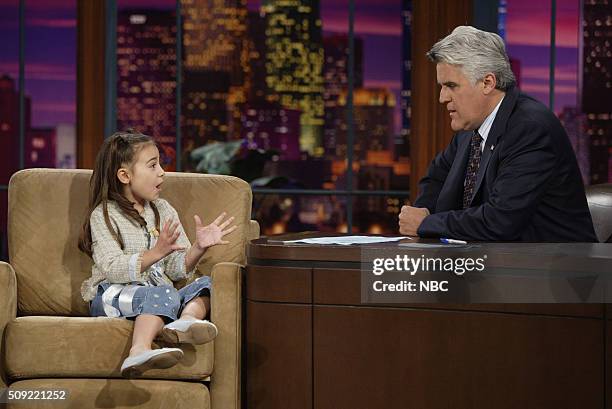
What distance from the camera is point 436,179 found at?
355 cm

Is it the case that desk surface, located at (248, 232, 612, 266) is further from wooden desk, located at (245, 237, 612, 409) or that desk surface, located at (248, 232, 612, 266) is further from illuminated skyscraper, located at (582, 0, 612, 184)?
illuminated skyscraper, located at (582, 0, 612, 184)

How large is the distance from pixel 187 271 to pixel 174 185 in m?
0.37

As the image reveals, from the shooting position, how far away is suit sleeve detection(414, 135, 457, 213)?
3.52 metres

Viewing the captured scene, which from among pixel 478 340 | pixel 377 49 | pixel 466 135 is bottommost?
pixel 478 340

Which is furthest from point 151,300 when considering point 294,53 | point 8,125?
point 8,125

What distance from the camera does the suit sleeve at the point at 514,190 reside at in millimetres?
3004

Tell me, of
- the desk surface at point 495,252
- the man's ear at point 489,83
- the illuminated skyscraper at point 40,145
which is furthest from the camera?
the illuminated skyscraper at point 40,145

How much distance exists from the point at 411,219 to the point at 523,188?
41cm

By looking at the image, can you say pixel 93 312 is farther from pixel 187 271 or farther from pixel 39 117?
pixel 39 117

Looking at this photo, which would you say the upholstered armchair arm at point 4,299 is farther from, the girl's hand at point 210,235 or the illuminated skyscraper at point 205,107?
the illuminated skyscraper at point 205,107

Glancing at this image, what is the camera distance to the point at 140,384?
122 inches

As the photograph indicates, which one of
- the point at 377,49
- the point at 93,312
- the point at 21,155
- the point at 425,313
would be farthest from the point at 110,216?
the point at 377,49

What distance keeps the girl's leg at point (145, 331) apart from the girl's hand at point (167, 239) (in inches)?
7.9

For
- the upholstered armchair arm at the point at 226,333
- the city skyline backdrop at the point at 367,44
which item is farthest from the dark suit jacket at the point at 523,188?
the city skyline backdrop at the point at 367,44
